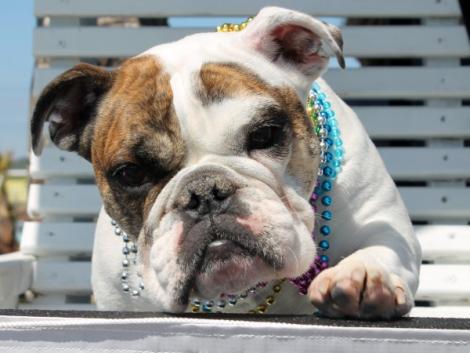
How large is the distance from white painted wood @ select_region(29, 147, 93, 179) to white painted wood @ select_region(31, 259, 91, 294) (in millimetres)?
357

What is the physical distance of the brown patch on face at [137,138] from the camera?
1.96m

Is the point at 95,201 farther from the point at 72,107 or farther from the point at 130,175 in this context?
the point at 130,175

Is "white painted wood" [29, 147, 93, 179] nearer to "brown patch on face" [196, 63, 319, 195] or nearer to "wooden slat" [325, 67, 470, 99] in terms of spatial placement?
"wooden slat" [325, 67, 470, 99]

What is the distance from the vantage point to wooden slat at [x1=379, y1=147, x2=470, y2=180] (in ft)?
11.1

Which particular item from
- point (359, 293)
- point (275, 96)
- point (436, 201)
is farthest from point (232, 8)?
point (359, 293)

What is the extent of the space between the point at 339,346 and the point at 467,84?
7.74 feet

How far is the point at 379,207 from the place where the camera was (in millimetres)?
2221

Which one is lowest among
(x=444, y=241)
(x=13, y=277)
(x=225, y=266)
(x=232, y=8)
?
(x=13, y=277)

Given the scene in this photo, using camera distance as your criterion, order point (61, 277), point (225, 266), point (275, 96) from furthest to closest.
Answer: point (61, 277) < point (275, 96) < point (225, 266)

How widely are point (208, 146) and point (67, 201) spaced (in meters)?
1.64

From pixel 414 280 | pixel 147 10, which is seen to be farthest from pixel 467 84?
pixel 414 280

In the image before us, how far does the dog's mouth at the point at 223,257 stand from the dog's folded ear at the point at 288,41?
1.88ft

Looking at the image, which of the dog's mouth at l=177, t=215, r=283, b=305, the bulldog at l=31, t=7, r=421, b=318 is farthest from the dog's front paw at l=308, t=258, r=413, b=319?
the dog's mouth at l=177, t=215, r=283, b=305

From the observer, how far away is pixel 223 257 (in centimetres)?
180
